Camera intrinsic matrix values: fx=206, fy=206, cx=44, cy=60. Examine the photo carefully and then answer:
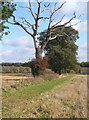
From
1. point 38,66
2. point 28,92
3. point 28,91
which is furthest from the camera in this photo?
point 38,66

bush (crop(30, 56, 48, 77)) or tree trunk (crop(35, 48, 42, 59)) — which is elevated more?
tree trunk (crop(35, 48, 42, 59))

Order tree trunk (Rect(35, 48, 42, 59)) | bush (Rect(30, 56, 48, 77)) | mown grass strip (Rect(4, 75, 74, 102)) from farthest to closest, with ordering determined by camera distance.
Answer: tree trunk (Rect(35, 48, 42, 59)) < bush (Rect(30, 56, 48, 77)) < mown grass strip (Rect(4, 75, 74, 102))

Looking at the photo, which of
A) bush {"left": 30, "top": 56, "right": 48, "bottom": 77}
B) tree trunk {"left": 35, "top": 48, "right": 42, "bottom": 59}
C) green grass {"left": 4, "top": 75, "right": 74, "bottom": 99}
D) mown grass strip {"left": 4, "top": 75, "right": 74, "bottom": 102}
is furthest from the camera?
tree trunk {"left": 35, "top": 48, "right": 42, "bottom": 59}

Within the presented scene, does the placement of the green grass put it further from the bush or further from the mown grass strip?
the bush

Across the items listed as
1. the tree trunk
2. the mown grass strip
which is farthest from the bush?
the mown grass strip

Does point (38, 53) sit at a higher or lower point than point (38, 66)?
higher

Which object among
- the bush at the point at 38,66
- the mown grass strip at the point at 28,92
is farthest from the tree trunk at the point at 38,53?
the mown grass strip at the point at 28,92

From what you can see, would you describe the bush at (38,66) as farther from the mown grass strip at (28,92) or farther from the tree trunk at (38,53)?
the mown grass strip at (28,92)

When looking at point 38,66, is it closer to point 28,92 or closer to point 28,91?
point 28,91

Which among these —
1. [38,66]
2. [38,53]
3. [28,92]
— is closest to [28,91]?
[28,92]

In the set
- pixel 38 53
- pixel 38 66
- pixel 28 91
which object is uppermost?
pixel 38 53

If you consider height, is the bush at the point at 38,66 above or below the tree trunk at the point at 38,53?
below

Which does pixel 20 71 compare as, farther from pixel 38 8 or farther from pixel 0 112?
pixel 0 112

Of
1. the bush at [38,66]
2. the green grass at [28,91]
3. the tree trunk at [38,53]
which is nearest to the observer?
the green grass at [28,91]
